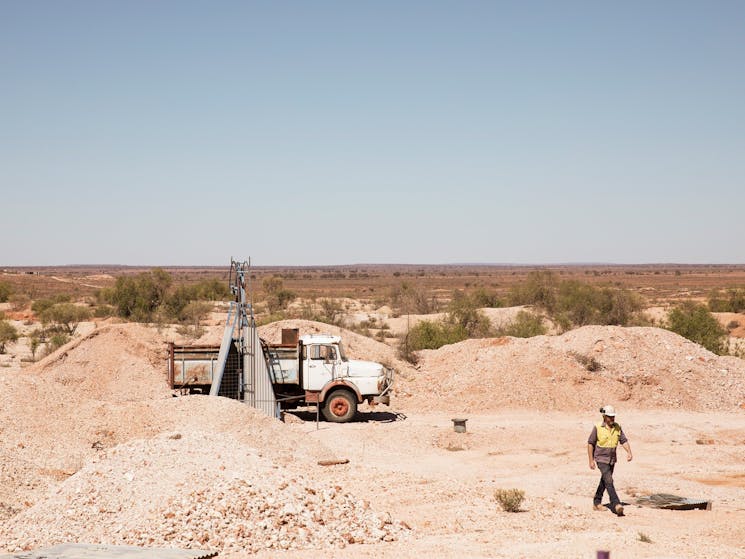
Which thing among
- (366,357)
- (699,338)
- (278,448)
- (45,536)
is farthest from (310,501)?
(699,338)

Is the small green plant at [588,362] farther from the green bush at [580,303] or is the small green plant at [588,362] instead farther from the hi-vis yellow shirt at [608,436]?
the hi-vis yellow shirt at [608,436]

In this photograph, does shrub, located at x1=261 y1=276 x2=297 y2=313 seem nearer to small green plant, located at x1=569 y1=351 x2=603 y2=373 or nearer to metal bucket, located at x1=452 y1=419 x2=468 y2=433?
small green plant, located at x1=569 y1=351 x2=603 y2=373

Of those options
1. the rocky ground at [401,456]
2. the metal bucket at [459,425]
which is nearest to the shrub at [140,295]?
the rocky ground at [401,456]

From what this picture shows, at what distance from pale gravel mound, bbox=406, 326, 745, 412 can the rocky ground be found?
0.07 meters

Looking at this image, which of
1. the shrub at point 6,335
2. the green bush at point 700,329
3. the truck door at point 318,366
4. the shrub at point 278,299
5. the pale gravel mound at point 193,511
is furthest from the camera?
the shrub at point 278,299

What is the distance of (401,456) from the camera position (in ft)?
66.4

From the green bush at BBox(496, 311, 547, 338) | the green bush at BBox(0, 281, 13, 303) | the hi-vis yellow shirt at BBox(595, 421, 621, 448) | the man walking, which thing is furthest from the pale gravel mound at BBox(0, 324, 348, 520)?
the green bush at BBox(0, 281, 13, 303)

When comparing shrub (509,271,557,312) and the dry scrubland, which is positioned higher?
shrub (509,271,557,312)

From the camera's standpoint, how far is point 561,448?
21.3 m

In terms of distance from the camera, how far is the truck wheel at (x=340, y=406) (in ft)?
77.9

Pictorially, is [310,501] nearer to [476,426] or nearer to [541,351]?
[476,426]

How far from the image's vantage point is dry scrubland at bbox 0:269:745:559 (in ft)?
38.4

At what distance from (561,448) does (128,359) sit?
49.3 ft

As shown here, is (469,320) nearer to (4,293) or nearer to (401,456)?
(401,456)
